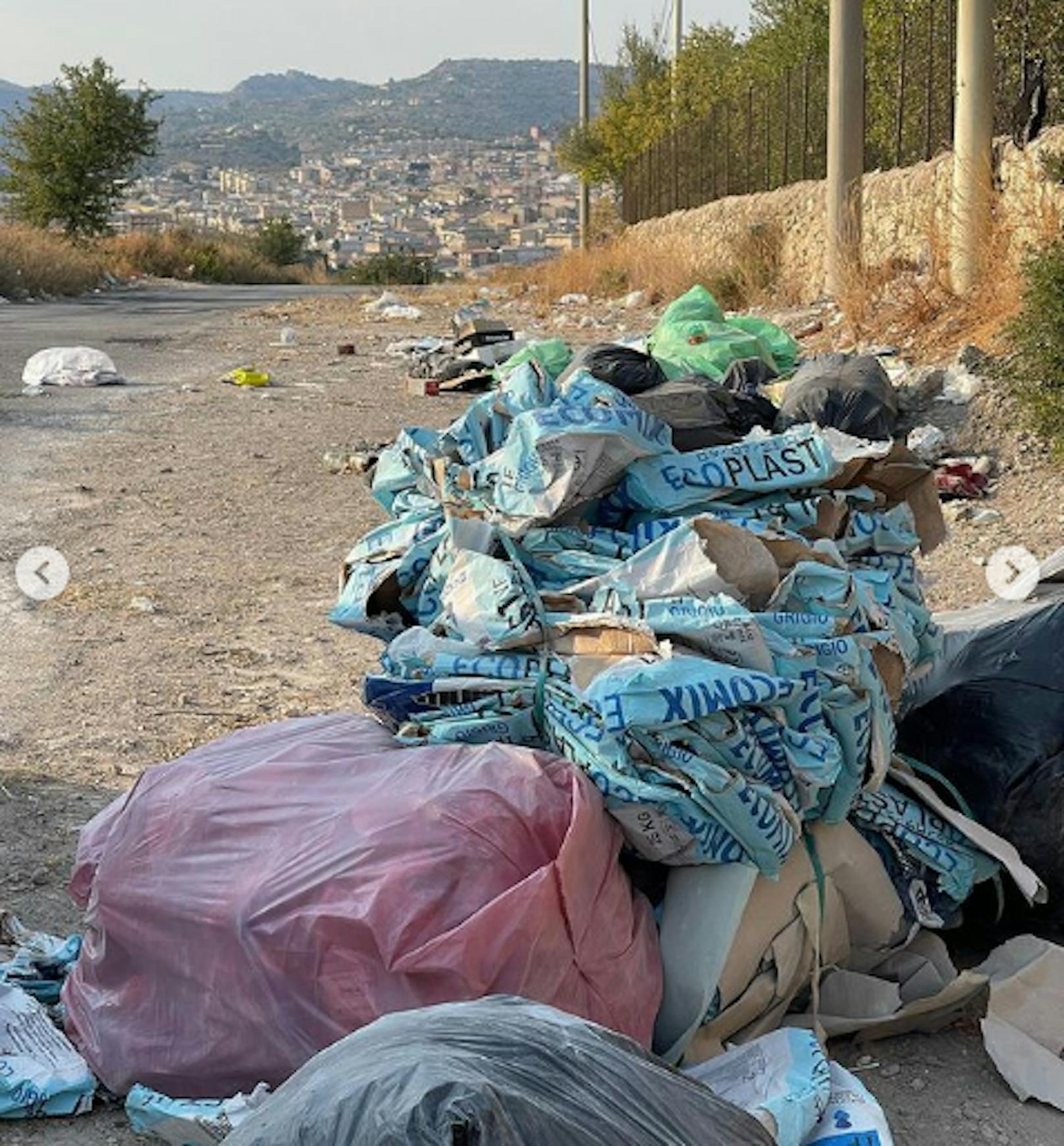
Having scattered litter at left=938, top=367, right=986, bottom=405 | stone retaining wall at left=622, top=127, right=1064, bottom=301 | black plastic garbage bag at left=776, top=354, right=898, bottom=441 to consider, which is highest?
stone retaining wall at left=622, top=127, right=1064, bottom=301

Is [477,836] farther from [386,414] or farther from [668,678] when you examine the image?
[386,414]

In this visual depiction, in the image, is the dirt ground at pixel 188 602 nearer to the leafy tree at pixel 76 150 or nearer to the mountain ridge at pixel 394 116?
the leafy tree at pixel 76 150

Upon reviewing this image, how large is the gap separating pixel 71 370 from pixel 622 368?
8.08 m

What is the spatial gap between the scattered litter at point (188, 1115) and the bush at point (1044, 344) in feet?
16.9

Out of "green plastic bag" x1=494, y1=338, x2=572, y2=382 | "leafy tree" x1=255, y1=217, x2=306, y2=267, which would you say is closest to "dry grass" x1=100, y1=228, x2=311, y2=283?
"leafy tree" x1=255, y1=217, x2=306, y2=267

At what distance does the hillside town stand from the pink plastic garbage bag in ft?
231

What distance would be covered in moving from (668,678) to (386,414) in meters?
7.60

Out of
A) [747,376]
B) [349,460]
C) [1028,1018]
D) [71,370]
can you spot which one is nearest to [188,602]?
[747,376]

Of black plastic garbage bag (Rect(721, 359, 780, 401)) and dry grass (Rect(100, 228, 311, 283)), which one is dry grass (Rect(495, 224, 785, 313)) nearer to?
black plastic garbage bag (Rect(721, 359, 780, 401))

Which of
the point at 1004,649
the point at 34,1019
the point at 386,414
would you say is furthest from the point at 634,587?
the point at 386,414

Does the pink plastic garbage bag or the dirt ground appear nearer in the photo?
the pink plastic garbage bag

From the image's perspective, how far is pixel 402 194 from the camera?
396ft

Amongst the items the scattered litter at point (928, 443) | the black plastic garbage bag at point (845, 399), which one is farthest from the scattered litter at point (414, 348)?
the black plastic garbage bag at point (845, 399)

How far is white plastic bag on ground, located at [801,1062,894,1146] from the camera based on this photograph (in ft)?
7.12
